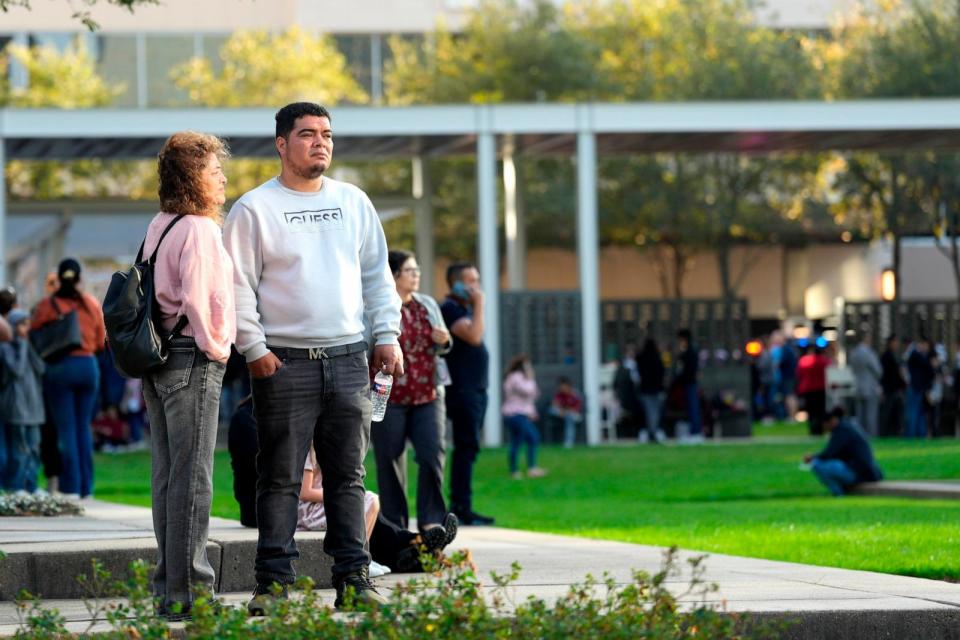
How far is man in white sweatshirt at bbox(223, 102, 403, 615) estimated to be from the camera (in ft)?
22.0

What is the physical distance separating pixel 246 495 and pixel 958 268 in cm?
4178

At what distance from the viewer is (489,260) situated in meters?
28.1

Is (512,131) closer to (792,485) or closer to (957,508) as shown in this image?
(792,485)

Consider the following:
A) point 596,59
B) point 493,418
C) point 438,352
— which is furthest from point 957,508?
point 596,59

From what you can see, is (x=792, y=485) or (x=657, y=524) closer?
(x=657, y=524)

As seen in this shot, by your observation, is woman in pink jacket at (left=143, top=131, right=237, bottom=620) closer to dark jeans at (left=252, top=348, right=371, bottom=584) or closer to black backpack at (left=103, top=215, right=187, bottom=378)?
black backpack at (left=103, top=215, right=187, bottom=378)

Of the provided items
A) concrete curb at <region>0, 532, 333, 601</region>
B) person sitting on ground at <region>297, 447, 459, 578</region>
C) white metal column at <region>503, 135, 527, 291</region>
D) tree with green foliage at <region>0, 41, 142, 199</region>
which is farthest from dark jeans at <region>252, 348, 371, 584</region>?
tree with green foliage at <region>0, 41, 142, 199</region>

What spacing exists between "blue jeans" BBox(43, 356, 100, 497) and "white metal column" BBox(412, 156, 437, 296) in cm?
1848

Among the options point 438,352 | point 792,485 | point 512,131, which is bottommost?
point 792,485

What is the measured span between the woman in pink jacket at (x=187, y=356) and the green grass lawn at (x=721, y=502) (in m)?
4.23

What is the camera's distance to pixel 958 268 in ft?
159

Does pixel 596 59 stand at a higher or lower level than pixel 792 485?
higher

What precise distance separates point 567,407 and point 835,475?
972cm

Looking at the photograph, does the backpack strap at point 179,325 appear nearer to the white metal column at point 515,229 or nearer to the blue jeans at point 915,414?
the blue jeans at point 915,414
